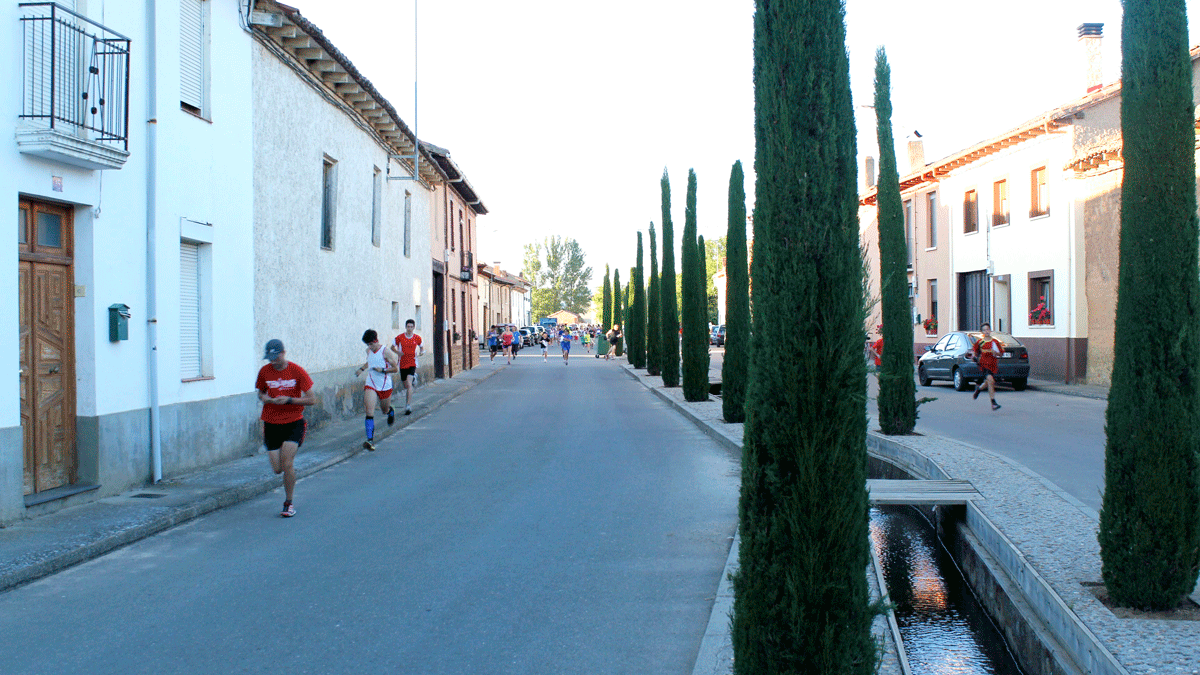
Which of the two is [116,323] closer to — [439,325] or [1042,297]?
[439,325]

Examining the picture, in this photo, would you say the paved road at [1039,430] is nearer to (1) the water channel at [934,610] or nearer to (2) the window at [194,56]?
(1) the water channel at [934,610]

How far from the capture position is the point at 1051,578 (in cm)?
564

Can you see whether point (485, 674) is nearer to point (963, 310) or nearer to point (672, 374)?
point (672, 374)

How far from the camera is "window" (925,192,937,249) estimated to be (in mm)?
33844

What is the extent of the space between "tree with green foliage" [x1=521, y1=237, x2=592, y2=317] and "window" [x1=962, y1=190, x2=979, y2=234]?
95007 mm

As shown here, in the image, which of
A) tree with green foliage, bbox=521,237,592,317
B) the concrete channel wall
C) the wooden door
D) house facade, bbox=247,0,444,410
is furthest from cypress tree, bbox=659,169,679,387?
tree with green foliage, bbox=521,237,592,317

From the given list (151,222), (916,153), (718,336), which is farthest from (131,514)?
(718,336)

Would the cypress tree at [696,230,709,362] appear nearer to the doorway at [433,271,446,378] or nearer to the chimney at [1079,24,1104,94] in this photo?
the doorway at [433,271,446,378]

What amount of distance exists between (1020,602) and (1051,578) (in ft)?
0.85

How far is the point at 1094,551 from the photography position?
20.6ft

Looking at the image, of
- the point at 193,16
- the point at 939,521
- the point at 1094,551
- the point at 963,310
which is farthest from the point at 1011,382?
the point at 193,16

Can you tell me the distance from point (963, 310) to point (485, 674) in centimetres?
2995

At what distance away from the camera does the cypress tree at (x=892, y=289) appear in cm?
1266

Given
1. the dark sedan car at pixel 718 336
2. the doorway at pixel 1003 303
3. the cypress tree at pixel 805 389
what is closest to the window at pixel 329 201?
the cypress tree at pixel 805 389
